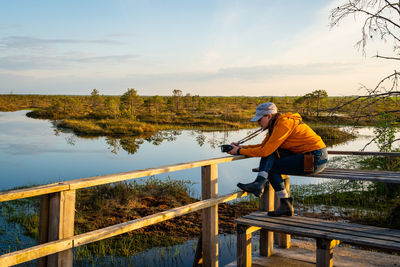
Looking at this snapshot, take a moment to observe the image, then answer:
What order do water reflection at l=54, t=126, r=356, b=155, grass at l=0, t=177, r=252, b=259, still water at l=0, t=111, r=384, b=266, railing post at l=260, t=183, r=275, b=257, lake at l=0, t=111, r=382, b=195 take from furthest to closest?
water reflection at l=54, t=126, r=356, b=155, lake at l=0, t=111, r=382, b=195, grass at l=0, t=177, r=252, b=259, still water at l=0, t=111, r=384, b=266, railing post at l=260, t=183, r=275, b=257

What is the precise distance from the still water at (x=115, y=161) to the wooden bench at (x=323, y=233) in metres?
2.38

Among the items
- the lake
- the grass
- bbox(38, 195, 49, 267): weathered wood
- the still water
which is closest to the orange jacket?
bbox(38, 195, 49, 267): weathered wood

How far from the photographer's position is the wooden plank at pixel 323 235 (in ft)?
9.02

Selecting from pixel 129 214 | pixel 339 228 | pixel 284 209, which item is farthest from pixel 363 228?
pixel 129 214

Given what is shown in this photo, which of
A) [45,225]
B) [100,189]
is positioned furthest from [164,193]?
[45,225]

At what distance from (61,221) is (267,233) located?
8.04 ft

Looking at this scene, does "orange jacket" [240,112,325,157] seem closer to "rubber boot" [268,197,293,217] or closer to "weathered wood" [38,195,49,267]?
"rubber boot" [268,197,293,217]

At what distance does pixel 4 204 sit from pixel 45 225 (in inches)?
296

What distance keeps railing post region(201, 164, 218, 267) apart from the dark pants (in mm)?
517

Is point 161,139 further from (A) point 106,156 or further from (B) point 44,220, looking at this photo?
(B) point 44,220

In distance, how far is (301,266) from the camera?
3.65 metres

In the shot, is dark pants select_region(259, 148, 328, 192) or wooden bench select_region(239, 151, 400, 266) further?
dark pants select_region(259, 148, 328, 192)

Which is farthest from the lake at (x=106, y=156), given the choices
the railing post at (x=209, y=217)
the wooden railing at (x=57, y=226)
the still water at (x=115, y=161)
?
the wooden railing at (x=57, y=226)

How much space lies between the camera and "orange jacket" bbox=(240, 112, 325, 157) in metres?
3.48
